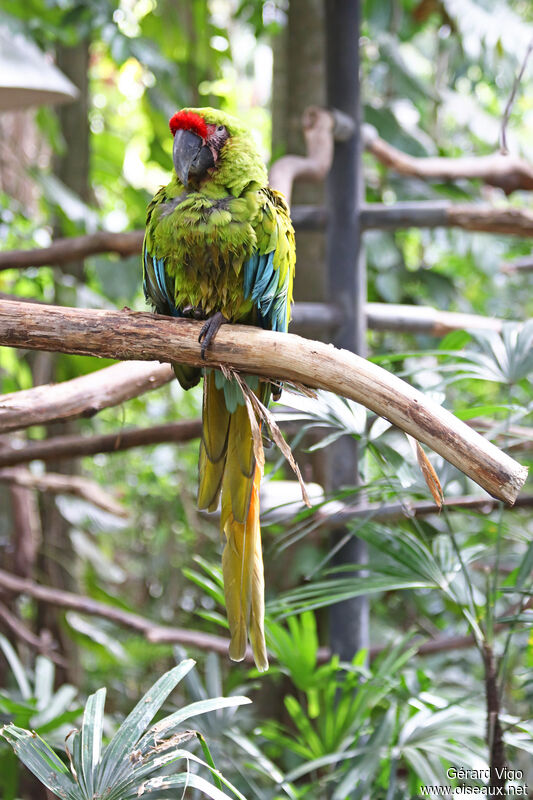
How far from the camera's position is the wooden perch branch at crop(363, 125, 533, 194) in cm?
172

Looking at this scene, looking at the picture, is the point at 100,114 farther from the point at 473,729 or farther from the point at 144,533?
the point at 473,729

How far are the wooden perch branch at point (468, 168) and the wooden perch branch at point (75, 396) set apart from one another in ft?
3.23

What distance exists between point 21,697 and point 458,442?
46.2 inches

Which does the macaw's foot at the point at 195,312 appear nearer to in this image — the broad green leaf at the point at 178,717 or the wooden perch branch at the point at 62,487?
the broad green leaf at the point at 178,717

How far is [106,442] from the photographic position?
4.46 feet

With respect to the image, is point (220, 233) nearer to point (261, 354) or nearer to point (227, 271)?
point (227, 271)

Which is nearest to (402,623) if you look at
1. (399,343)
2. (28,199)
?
(399,343)

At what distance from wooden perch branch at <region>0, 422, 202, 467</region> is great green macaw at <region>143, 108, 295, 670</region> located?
0.38m

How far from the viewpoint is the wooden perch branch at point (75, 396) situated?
0.97 metres

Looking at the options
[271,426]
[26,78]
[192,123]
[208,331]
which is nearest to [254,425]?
[271,426]

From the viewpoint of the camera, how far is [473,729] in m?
1.04

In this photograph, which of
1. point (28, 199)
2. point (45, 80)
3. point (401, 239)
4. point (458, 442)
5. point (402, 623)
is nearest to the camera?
point (458, 442)

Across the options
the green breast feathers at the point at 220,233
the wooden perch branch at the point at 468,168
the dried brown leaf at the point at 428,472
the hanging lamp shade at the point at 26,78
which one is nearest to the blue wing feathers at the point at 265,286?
the green breast feathers at the point at 220,233

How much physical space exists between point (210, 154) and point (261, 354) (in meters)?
0.37
